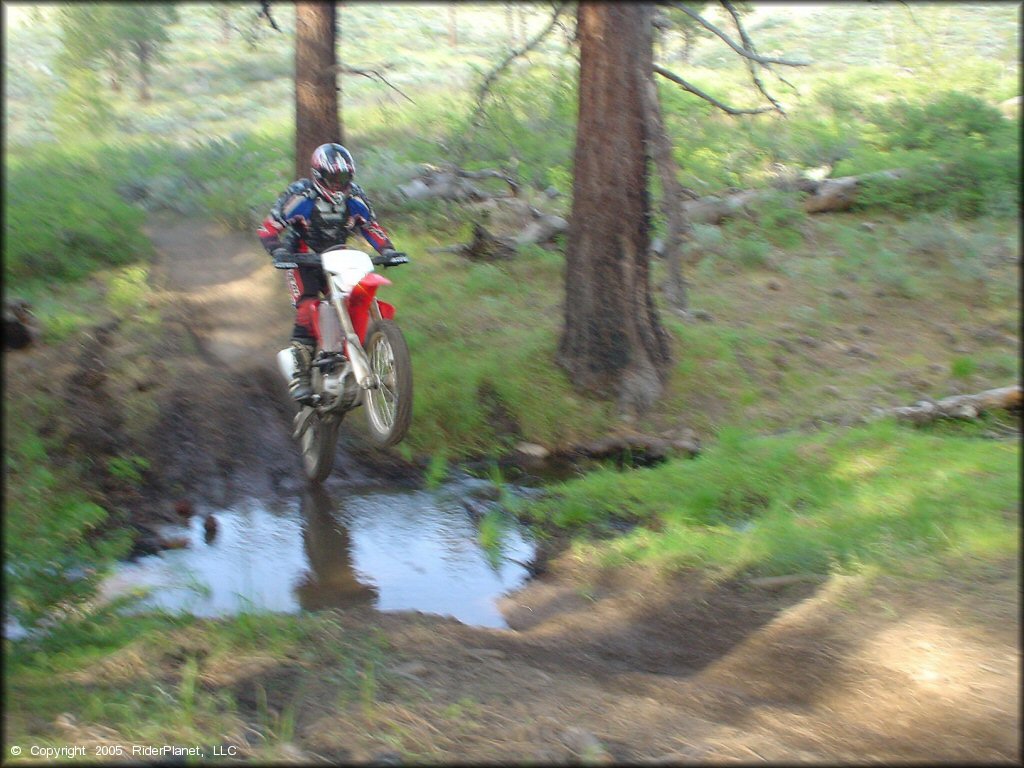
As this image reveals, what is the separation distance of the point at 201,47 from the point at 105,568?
11.0 metres

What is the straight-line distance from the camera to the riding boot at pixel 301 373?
7215mm

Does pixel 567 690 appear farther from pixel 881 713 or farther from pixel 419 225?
pixel 419 225

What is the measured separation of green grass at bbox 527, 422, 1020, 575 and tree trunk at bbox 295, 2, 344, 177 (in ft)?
21.3

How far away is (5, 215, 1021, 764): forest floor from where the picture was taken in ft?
11.1

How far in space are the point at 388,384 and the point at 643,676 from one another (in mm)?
3030

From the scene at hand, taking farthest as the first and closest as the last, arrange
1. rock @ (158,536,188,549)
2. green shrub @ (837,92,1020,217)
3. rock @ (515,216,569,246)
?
rock @ (515,216,569,246)
green shrub @ (837,92,1020,217)
rock @ (158,536,188,549)

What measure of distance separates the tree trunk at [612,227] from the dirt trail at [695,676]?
3.06 meters

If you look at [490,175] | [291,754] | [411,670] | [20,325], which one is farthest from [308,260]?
[490,175]

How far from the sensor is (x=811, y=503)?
20.6ft

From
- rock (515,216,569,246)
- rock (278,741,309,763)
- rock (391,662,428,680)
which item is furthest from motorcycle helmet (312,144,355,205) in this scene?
rock (515,216,569,246)

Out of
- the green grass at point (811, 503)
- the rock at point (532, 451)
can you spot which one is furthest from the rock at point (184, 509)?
the rock at point (532, 451)

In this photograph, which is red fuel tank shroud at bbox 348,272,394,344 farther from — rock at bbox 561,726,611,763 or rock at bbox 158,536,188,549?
rock at bbox 561,726,611,763

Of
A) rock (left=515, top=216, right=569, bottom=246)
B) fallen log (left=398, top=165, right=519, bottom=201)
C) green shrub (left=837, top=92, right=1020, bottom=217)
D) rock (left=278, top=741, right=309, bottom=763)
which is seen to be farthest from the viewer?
fallen log (left=398, top=165, right=519, bottom=201)

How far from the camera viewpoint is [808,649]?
4.47 metres
